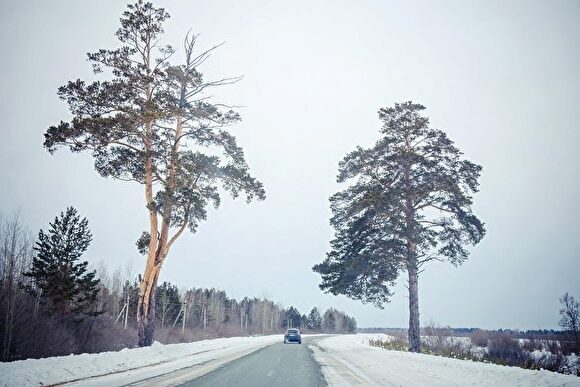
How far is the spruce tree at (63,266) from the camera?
26.9m

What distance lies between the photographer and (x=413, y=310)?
20.5 meters

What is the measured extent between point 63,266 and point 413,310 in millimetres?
25758

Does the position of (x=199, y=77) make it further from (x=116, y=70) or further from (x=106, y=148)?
(x=106, y=148)

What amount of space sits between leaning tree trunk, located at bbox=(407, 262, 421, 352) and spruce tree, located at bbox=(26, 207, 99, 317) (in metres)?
23.0

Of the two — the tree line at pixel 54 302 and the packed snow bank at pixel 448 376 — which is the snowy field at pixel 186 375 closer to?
the packed snow bank at pixel 448 376

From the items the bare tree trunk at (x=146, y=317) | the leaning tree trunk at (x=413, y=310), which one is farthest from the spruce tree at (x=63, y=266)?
the leaning tree trunk at (x=413, y=310)

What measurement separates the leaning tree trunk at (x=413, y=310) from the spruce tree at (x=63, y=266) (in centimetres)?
2300

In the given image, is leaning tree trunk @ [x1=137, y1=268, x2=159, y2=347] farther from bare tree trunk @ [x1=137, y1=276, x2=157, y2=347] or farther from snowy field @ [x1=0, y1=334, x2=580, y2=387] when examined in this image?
snowy field @ [x1=0, y1=334, x2=580, y2=387]

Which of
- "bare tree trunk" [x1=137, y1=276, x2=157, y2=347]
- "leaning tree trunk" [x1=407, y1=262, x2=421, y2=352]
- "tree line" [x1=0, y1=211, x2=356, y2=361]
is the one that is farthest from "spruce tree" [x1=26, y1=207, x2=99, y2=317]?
"leaning tree trunk" [x1=407, y1=262, x2=421, y2=352]

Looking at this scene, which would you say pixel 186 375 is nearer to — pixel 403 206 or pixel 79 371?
pixel 79 371

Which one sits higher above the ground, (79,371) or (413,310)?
(413,310)

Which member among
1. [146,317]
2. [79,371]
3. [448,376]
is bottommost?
[448,376]

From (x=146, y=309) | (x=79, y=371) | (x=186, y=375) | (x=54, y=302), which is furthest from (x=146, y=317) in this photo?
(x=54, y=302)

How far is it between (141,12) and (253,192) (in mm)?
11638
